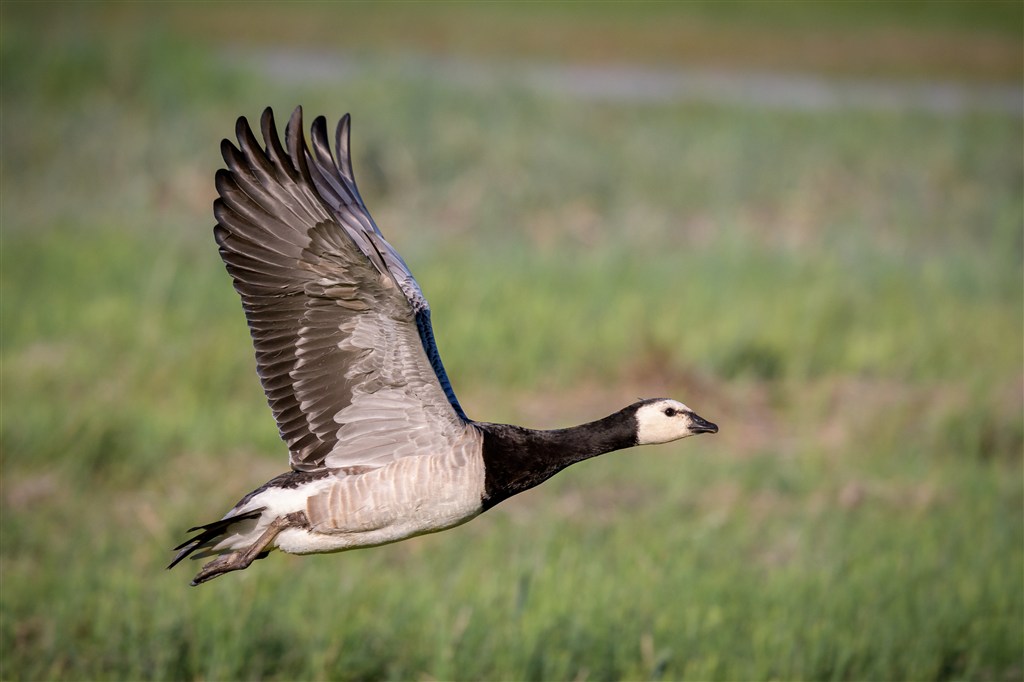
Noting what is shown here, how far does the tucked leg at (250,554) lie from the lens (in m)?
4.96

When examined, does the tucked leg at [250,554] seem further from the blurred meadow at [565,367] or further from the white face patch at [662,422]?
the white face patch at [662,422]

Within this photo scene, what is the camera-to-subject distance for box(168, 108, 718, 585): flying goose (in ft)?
16.7

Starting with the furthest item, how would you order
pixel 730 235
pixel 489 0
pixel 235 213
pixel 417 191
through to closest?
pixel 489 0, pixel 417 191, pixel 730 235, pixel 235 213

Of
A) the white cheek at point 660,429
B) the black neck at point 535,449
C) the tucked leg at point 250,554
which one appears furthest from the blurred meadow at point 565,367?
the white cheek at point 660,429

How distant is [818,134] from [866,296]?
20.5 feet

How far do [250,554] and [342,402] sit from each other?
Answer: 2.30 ft

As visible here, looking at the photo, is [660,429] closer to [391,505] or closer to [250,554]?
[391,505]

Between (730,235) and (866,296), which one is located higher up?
(730,235)

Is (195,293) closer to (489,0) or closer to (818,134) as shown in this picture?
(818,134)

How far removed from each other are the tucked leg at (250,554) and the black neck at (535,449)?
755 mm

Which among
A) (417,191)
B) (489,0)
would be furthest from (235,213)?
(489,0)

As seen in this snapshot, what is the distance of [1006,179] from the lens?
17047mm

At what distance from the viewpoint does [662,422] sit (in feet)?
17.5

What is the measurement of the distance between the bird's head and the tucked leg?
138cm
